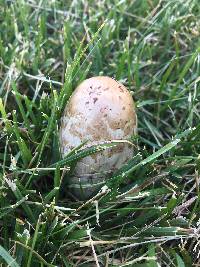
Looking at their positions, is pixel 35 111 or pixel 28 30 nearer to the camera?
pixel 35 111

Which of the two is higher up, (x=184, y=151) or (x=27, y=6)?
(x=27, y=6)

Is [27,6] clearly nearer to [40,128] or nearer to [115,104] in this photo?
[40,128]

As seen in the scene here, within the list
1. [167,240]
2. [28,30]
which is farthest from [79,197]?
[28,30]
